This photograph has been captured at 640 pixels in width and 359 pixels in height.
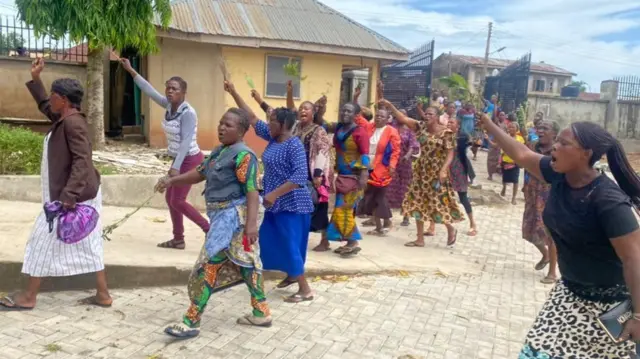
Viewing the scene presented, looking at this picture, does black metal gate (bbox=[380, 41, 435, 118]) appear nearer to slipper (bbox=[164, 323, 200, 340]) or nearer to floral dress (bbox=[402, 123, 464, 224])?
floral dress (bbox=[402, 123, 464, 224])

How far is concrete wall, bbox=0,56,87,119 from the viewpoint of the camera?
12.5m

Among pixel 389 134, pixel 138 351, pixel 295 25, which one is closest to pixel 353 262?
pixel 389 134

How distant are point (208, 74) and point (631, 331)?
11.6 metres

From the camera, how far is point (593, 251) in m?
2.80

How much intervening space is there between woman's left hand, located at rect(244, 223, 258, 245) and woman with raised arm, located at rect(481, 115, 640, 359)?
6.47ft

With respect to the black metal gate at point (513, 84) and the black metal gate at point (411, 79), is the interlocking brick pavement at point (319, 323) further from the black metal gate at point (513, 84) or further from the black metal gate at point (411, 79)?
the black metal gate at point (513, 84)

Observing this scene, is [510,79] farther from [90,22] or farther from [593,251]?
[593,251]

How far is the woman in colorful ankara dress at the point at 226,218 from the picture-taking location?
4227 mm

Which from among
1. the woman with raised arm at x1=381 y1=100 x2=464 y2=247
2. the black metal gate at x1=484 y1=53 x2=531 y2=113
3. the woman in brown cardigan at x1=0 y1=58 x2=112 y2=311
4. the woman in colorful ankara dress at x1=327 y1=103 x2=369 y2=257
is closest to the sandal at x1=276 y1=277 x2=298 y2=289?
the woman in colorful ankara dress at x1=327 y1=103 x2=369 y2=257

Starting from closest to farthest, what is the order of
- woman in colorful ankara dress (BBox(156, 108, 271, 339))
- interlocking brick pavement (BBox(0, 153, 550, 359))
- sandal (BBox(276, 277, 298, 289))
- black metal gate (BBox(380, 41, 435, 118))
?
interlocking brick pavement (BBox(0, 153, 550, 359)) → woman in colorful ankara dress (BBox(156, 108, 271, 339)) → sandal (BBox(276, 277, 298, 289)) → black metal gate (BBox(380, 41, 435, 118))

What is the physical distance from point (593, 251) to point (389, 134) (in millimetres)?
5190

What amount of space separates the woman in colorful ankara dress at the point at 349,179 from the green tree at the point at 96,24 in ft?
18.0

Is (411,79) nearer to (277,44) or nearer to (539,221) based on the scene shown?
(277,44)

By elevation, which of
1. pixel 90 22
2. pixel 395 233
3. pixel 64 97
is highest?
pixel 90 22
